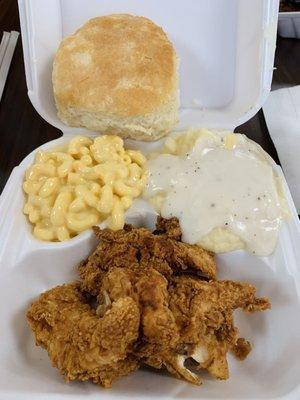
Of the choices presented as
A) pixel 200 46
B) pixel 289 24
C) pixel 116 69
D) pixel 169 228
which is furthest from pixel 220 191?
pixel 289 24

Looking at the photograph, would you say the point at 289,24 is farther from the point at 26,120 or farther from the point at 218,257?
the point at 218,257

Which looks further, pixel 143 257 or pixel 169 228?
pixel 169 228

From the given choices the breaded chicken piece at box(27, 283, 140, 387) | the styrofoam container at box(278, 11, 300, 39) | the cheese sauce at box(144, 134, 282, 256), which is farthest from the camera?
the styrofoam container at box(278, 11, 300, 39)

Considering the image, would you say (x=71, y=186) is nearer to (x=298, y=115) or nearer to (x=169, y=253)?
(x=169, y=253)

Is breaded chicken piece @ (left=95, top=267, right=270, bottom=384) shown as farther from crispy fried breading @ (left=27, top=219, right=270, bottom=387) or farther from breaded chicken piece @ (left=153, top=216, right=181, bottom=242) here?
breaded chicken piece @ (left=153, top=216, right=181, bottom=242)

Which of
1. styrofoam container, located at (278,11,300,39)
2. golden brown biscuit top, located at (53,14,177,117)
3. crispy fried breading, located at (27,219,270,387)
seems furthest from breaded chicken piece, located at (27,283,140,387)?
styrofoam container, located at (278,11,300,39)

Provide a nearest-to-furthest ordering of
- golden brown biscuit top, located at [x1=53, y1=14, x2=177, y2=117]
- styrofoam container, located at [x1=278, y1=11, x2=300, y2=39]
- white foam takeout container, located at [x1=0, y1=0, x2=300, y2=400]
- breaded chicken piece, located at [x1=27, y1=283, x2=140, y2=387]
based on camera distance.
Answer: breaded chicken piece, located at [x1=27, y1=283, x2=140, y2=387]
white foam takeout container, located at [x1=0, y1=0, x2=300, y2=400]
golden brown biscuit top, located at [x1=53, y1=14, x2=177, y2=117]
styrofoam container, located at [x1=278, y1=11, x2=300, y2=39]
